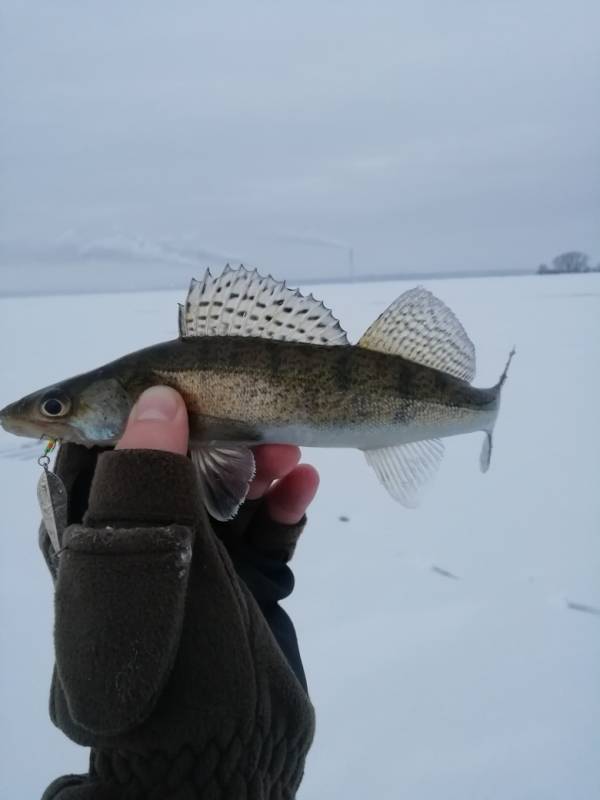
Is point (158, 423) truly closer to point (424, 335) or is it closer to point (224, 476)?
point (224, 476)

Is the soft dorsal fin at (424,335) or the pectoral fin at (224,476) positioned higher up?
the soft dorsal fin at (424,335)

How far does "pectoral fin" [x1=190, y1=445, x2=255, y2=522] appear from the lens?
208 centimetres

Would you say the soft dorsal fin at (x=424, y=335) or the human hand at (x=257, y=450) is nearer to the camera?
the human hand at (x=257, y=450)

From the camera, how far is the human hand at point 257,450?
5.85 feet

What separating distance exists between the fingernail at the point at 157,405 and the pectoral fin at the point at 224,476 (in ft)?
0.91

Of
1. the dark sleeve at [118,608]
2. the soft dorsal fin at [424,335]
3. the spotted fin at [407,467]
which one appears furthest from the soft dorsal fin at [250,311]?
the dark sleeve at [118,608]

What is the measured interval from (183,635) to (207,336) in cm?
100

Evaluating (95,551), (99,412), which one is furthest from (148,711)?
(99,412)

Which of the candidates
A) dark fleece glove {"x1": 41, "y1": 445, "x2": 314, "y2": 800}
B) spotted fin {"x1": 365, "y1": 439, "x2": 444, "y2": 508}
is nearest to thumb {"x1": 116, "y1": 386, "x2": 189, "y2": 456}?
dark fleece glove {"x1": 41, "y1": 445, "x2": 314, "y2": 800}

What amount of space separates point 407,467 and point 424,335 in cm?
54

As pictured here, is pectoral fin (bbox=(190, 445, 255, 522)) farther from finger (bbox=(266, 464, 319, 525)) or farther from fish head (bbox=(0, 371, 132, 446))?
finger (bbox=(266, 464, 319, 525))

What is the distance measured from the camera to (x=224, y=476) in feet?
7.00

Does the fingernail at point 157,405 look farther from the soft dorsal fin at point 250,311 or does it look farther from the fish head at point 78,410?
the soft dorsal fin at point 250,311

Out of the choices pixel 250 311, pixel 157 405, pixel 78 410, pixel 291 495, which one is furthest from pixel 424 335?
pixel 78 410
